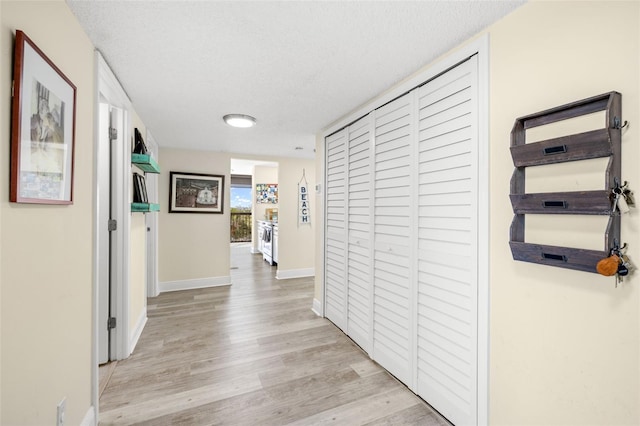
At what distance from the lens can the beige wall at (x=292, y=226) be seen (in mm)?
5148

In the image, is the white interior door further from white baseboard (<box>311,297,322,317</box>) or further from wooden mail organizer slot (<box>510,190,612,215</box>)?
wooden mail organizer slot (<box>510,190,612,215</box>)

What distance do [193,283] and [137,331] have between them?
5.66 feet

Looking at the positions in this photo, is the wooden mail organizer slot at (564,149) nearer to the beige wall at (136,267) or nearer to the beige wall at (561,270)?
the beige wall at (561,270)

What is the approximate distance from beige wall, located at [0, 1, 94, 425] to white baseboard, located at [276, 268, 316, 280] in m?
3.55

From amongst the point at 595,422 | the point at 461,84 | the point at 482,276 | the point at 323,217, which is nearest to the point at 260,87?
the point at 461,84

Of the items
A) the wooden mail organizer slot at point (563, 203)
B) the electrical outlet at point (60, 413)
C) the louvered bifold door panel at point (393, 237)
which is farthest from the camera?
the louvered bifold door panel at point (393, 237)

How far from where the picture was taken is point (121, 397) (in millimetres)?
1900

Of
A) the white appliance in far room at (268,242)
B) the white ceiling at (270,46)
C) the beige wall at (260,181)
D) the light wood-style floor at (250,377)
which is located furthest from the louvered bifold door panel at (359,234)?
the beige wall at (260,181)

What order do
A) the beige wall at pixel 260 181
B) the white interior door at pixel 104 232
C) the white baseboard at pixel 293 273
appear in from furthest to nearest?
the beige wall at pixel 260 181 → the white baseboard at pixel 293 273 → the white interior door at pixel 104 232

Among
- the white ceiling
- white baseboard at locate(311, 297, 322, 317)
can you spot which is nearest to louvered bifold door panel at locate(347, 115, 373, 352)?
the white ceiling

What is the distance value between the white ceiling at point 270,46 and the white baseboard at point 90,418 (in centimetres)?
206

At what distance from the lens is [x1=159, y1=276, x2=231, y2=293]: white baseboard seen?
4277 mm

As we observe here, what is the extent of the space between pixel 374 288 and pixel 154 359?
1959mm

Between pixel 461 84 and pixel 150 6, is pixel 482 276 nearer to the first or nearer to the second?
pixel 461 84
